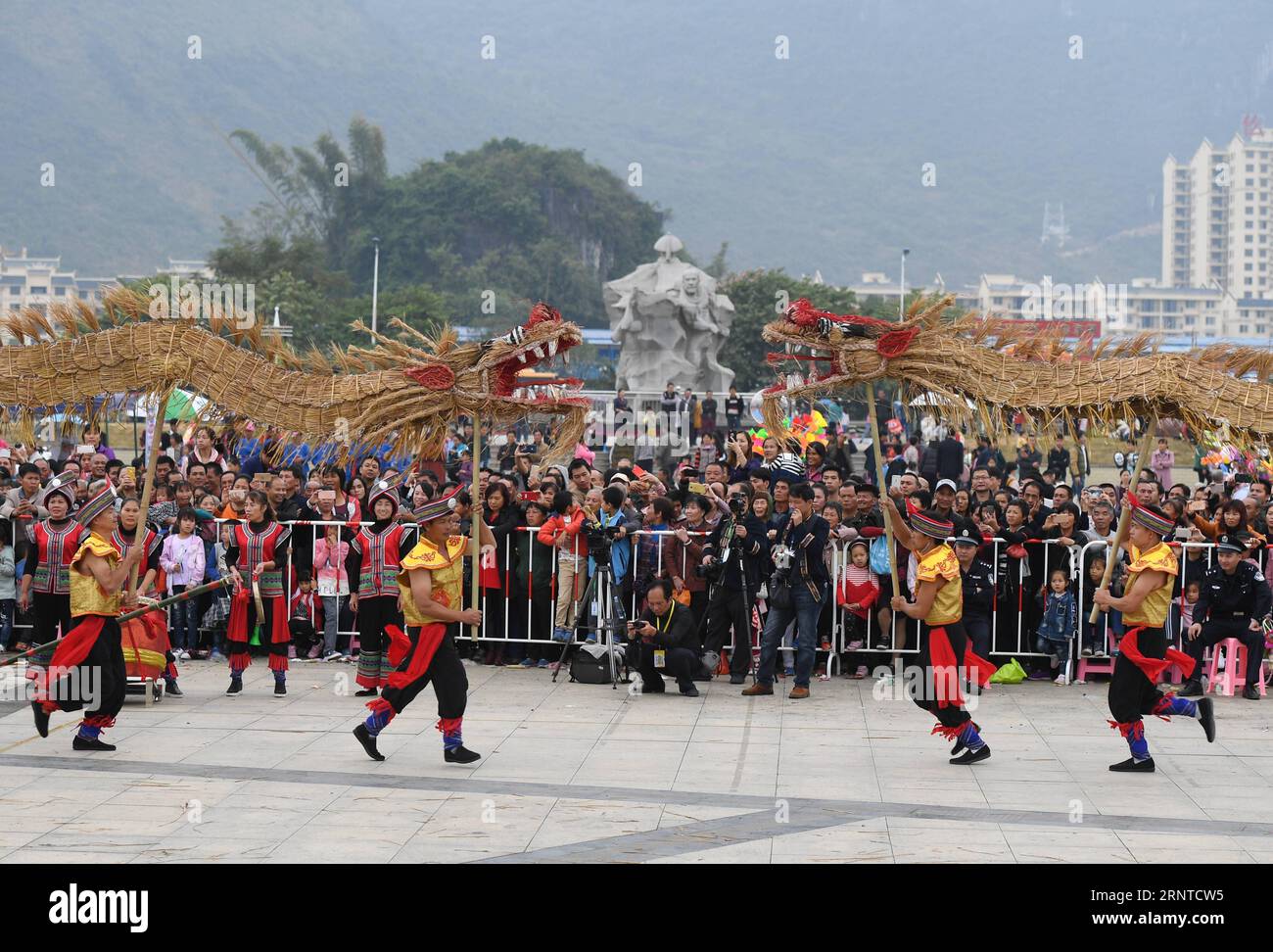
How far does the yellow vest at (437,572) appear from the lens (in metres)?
9.61

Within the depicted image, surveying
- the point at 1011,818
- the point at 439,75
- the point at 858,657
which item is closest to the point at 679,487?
the point at 858,657

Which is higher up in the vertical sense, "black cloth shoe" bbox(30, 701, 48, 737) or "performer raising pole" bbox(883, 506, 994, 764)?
"performer raising pole" bbox(883, 506, 994, 764)

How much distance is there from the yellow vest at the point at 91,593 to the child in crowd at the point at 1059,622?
687cm

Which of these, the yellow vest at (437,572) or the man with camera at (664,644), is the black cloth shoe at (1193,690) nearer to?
the man with camera at (664,644)

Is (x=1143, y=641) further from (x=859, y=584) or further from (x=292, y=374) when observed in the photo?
(x=292, y=374)

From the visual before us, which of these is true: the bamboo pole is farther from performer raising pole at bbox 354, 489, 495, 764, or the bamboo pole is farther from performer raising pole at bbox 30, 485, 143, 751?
performer raising pole at bbox 354, 489, 495, 764

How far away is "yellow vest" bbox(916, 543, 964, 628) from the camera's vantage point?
9.73 metres

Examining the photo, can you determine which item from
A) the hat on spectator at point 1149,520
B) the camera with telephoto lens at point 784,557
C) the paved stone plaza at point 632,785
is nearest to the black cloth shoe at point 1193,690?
the paved stone plaza at point 632,785

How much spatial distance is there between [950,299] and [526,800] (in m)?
3.74

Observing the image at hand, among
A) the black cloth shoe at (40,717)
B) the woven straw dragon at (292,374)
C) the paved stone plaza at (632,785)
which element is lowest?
the paved stone plaza at (632,785)

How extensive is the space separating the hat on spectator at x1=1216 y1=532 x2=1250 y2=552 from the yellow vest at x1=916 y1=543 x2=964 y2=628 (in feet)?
10.8

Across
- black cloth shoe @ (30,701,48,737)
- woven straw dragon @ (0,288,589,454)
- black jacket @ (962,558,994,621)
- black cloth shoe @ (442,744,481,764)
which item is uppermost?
woven straw dragon @ (0,288,589,454)

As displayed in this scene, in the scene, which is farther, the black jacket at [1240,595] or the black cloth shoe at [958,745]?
the black jacket at [1240,595]

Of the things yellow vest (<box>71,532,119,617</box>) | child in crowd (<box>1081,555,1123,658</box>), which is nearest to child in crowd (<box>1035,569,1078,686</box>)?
child in crowd (<box>1081,555,1123,658</box>)
